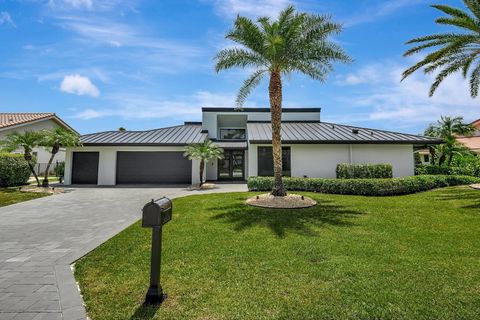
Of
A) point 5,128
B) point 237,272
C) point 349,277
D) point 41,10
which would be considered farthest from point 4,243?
point 5,128

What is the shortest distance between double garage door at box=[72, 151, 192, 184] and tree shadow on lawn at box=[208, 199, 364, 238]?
11624 mm

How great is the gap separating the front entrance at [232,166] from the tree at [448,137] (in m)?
19.5

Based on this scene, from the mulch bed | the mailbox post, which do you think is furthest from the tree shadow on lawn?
the mailbox post

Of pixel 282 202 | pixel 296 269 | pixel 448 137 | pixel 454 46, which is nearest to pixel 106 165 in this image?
pixel 282 202

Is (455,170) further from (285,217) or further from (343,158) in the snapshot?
(285,217)

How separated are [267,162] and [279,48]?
10.4 meters

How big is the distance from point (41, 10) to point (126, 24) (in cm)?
269

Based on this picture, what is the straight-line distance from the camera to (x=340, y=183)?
14266mm

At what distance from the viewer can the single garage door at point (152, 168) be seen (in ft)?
69.3

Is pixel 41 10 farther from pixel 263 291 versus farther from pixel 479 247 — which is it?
pixel 479 247

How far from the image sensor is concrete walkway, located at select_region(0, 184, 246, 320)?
3.52 meters

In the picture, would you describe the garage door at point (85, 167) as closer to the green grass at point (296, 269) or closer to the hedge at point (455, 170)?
the green grass at point (296, 269)

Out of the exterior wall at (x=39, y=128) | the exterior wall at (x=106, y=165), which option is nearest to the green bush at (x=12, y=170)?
the exterior wall at (x=106, y=165)

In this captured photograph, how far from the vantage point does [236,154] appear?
920 inches
